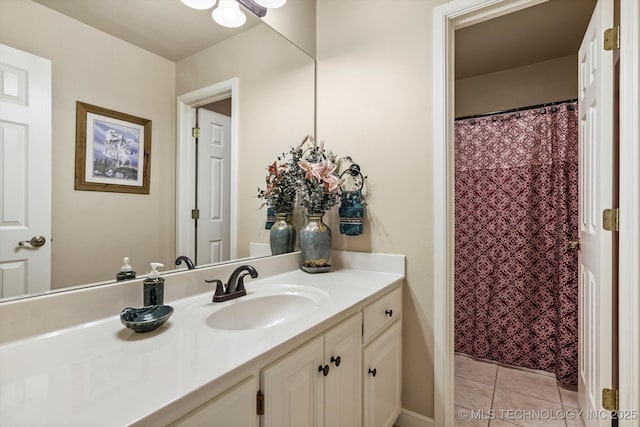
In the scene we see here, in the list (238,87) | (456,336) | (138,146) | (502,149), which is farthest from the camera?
(456,336)

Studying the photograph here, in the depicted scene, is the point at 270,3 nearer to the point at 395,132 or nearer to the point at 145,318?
the point at 395,132

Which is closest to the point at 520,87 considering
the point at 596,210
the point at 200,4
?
the point at 596,210

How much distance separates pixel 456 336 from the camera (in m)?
2.52

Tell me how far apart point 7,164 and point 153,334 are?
22.2 inches

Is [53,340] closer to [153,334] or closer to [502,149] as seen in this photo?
[153,334]

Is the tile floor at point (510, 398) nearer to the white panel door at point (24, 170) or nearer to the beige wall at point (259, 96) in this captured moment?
the beige wall at point (259, 96)

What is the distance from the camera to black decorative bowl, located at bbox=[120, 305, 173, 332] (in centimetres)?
81

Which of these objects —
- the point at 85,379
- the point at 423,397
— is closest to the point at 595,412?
the point at 423,397

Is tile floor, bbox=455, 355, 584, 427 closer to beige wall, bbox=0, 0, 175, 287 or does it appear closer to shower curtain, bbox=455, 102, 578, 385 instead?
shower curtain, bbox=455, 102, 578, 385

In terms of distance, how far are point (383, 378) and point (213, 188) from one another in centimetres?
109

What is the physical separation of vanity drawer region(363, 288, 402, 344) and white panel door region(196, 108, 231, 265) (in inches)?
25.8

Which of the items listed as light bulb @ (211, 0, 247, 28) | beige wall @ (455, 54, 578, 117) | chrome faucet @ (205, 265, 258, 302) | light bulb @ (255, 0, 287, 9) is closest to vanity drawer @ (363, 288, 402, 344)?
chrome faucet @ (205, 265, 258, 302)

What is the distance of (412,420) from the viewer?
156 cm

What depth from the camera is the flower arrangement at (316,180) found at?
1576mm
